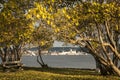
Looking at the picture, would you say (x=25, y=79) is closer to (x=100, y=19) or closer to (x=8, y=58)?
(x=100, y=19)

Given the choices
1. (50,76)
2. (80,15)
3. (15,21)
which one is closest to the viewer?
(80,15)

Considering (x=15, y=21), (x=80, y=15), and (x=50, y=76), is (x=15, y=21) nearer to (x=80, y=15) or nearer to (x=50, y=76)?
(x=80, y=15)

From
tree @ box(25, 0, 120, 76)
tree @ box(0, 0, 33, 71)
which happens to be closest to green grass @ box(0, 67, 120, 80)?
tree @ box(0, 0, 33, 71)

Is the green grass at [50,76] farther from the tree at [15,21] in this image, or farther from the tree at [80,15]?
the tree at [80,15]

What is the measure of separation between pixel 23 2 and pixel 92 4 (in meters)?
5.72

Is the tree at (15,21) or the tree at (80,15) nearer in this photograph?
the tree at (80,15)

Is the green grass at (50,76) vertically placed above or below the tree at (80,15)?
below

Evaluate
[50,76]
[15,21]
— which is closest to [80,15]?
[15,21]

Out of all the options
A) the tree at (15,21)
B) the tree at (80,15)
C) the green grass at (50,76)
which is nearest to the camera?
the tree at (80,15)

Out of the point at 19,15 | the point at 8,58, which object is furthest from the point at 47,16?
the point at 8,58

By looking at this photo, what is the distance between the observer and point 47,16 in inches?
760

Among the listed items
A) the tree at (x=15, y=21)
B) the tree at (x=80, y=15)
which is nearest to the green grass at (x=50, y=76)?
the tree at (x=15, y=21)

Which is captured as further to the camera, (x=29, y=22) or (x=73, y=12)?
(x=29, y=22)

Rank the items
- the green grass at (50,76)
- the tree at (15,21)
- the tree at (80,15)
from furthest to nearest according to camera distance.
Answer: the green grass at (50,76) < the tree at (15,21) < the tree at (80,15)
